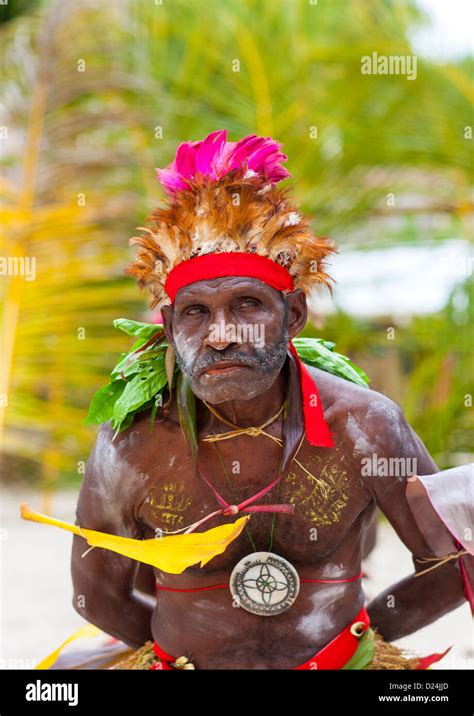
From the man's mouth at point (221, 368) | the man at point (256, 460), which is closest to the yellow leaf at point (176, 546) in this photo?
the man at point (256, 460)

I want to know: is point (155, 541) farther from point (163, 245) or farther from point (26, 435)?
point (26, 435)

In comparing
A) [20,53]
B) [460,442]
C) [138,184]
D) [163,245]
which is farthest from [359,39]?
[163,245]

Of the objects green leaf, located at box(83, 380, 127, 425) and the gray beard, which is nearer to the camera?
the gray beard

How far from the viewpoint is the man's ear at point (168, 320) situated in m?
2.02

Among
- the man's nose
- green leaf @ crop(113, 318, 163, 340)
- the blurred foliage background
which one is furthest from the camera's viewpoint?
the blurred foliage background

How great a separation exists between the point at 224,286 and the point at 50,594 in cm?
326

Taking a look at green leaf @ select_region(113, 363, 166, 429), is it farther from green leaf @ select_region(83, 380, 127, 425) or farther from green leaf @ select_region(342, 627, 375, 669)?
green leaf @ select_region(342, 627, 375, 669)

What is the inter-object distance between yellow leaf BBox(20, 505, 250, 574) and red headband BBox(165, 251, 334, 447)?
0.26 metres

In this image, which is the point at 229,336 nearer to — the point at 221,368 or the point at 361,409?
the point at 221,368

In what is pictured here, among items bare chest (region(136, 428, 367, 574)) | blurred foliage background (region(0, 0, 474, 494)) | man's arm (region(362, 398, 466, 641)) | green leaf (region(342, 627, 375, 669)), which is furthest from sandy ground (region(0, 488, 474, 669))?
bare chest (region(136, 428, 367, 574))

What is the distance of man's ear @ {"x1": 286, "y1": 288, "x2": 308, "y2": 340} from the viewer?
2.02 m

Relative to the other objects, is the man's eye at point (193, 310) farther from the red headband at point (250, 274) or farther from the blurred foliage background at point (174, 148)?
the blurred foliage background at point (174, 148)

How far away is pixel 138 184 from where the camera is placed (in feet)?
19.9

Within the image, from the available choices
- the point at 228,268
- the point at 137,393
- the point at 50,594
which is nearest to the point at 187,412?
the point at 137,393
